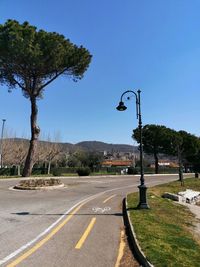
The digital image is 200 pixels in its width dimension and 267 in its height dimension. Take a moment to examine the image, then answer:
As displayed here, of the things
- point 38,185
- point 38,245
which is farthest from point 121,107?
point 38,185

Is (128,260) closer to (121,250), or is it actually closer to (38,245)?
(121,250)

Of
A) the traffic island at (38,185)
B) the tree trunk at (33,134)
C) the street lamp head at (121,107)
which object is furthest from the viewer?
the tree trunk at (33,134)

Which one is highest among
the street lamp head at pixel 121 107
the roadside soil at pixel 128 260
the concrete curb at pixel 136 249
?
→ the street lamp head at pixel 121 107

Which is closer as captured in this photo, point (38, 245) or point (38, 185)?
point (38, 245)

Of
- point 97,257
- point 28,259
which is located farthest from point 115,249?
point 28,259

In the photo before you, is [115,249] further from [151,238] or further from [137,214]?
[137,214]

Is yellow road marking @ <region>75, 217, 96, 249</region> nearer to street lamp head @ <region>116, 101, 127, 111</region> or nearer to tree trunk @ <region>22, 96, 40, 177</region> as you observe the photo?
street lamp head @ <region>116, 101, 127, 111</region>

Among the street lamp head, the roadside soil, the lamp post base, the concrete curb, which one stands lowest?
the roadside soil

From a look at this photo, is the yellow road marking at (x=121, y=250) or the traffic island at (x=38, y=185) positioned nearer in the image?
the yellow road marking at (x=121, y=250)

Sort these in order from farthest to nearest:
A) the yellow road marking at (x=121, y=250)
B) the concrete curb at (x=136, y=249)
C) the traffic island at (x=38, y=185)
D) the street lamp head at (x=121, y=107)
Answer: the traffic island at (x=38, y=185), the street lamp head at (x=121, y=107), the yellow road marking at (x=121, y=250), the concrete curb at (x=136, y=249)

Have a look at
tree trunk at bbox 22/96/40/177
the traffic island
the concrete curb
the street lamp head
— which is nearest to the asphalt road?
the concrete curb

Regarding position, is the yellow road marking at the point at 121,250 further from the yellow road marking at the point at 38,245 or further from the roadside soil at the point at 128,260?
the yellow road marking at the point at 38,245

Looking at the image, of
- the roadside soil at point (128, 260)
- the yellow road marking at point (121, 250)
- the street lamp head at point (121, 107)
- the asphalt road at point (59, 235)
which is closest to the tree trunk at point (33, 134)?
the asphalt road at point (59, 235)

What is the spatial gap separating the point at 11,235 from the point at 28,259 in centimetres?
254
